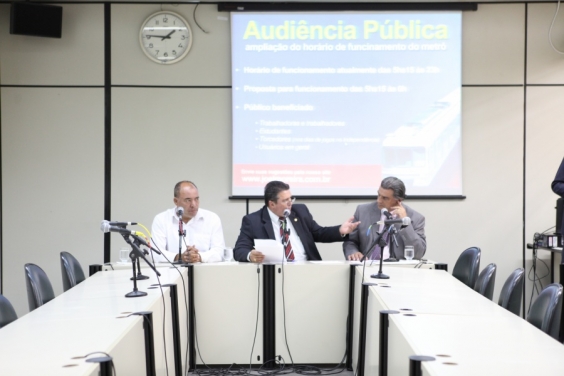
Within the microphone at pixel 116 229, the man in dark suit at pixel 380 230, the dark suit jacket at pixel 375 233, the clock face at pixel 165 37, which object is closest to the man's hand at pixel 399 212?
the man in dark suit at pixel 380 230

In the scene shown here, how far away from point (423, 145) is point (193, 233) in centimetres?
Answer: 246

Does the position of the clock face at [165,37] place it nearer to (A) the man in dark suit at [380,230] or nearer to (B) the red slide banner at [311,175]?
(B) the red slide banner at [311,175]

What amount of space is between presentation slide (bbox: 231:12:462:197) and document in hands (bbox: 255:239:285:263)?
1786 millimetres

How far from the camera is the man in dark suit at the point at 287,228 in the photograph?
502 cm

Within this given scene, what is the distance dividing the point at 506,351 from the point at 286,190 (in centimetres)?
289

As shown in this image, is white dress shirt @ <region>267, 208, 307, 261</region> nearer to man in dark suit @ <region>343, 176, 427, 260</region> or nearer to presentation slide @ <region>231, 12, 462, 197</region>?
man in dark suit @ <region>343, 176, 427, 260</region>

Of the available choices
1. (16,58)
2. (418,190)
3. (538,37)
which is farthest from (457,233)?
(16,58)

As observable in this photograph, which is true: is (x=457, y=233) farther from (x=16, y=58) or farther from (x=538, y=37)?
(x=16, y=58)

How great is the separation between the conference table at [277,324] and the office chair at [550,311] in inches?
5.1

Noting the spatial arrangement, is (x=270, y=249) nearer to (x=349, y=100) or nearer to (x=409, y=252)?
(x=409, y=252)

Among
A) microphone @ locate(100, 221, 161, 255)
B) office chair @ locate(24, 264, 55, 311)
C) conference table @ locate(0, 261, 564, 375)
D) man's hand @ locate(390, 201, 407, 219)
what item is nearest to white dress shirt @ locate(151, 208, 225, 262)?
conference table @ locate(0, 261, 564, 375)

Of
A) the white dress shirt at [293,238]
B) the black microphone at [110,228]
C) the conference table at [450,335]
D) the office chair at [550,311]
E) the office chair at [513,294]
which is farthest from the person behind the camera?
the white dress shirt at [293,238]

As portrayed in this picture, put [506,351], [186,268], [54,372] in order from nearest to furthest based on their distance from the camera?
[54,372] < [506,351] < [186,268]

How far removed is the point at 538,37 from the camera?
6375 millimetres
